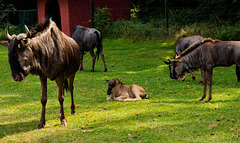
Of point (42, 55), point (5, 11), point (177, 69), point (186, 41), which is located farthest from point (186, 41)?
point (5, 11)

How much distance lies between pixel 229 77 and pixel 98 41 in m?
6.10

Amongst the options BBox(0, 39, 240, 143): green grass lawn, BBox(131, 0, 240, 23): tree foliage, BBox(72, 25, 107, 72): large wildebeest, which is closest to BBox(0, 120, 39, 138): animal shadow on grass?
BBox(0, 39, 240, 143): green grass lawn

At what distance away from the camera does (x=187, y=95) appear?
33.1 feet

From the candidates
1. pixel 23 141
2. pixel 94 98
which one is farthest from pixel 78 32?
pixel 23 141

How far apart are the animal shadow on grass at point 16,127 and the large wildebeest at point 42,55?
30 centimetres

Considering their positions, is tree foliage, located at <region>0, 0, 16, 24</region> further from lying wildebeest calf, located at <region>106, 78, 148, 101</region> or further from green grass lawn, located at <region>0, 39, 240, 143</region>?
lying wildebeest calf, located at <region>106, 78, 148, 101</region>

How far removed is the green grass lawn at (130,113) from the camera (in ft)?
20.8

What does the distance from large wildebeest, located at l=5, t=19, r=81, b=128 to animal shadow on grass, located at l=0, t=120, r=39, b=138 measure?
0.98 ft

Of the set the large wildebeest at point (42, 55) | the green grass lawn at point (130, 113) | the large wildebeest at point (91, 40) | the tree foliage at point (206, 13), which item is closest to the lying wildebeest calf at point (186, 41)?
the green grass lawn at point (130, 113)

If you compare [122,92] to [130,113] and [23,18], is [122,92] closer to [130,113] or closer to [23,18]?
[130,113]

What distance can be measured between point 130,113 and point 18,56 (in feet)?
10.1

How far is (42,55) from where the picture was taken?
661 centimetres

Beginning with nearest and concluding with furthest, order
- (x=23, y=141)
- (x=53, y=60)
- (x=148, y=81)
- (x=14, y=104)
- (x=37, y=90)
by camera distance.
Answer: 1. (x=23, y=141)
2. (x=53, y=60)
3. (x=14, y=104)
4. (x=37, y=90)
5. (x=148, y=81)

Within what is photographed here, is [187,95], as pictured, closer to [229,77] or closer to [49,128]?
[229,77]
